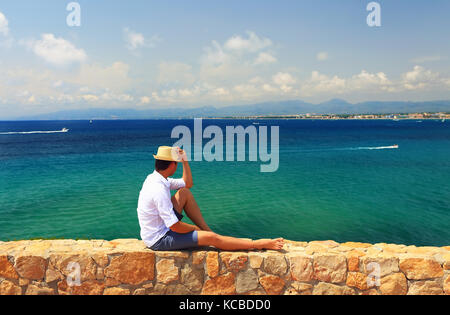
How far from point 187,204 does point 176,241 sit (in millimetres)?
557

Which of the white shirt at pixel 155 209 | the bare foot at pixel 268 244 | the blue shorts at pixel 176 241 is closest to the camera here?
the white shirt at pixel 155 209

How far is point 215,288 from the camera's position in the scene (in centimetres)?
416

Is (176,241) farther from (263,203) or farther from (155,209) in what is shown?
(263,203)

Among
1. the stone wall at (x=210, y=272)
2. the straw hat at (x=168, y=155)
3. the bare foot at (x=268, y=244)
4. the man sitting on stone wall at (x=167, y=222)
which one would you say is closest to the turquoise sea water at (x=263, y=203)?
the stone wall at (x=210, y=272)

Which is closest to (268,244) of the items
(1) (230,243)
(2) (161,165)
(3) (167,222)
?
(1) (230,243)

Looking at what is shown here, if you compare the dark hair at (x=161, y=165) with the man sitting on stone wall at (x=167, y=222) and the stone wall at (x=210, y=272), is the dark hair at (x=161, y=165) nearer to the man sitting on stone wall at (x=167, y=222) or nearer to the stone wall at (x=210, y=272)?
the man sitting on stone wall at (x=167, y=222)

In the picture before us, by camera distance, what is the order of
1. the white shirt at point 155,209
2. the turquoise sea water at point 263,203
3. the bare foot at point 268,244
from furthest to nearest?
the turquoise sea water at point 263,203 → the bare foot at point 268,244 → the white shirt at point 155,209

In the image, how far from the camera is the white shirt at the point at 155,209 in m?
3.81

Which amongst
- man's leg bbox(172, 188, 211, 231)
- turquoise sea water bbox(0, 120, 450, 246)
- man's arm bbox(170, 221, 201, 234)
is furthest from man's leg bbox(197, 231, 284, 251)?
turquoise sea water bbox(0, 120, 450, 246)

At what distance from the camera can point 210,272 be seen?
162 inches

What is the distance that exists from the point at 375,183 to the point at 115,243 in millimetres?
20191

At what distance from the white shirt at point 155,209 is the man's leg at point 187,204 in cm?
31

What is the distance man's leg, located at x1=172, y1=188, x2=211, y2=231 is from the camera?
14.0 feet
